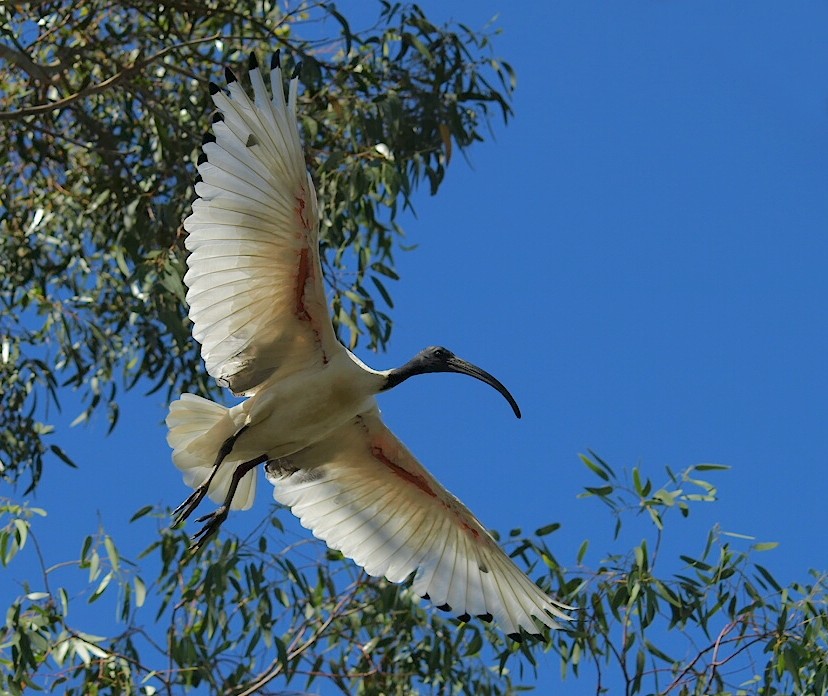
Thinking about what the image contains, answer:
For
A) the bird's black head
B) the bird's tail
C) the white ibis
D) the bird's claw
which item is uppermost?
the bird's black head

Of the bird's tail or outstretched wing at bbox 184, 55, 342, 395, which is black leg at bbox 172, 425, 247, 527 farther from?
outstretched wing at bbox 184, 55, 342, 395

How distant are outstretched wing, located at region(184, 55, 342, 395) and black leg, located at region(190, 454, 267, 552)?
50 cm

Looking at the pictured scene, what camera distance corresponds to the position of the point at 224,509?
472cm

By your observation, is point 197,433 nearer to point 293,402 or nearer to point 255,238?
point 293,402

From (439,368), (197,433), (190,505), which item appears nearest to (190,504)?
(190,505)

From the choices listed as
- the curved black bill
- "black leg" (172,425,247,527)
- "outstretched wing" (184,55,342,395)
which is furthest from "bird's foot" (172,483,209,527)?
the curved black bill

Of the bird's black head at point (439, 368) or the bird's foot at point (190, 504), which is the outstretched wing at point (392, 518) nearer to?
the bird's black head at point (439, 368)

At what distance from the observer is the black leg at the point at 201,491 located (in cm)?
454

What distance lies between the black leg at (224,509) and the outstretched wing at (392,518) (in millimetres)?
296

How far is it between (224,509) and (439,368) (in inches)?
34.1

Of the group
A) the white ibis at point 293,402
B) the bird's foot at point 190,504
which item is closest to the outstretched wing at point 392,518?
the white ibis at point 293,402

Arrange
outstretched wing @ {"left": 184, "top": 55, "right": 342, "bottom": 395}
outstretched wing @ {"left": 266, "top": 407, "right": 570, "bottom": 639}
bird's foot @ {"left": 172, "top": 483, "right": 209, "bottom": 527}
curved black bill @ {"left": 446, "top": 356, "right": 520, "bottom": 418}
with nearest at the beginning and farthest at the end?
outstretched wing @ {"left": 184, "top": 55, "right": 342, "bottom": 395}
bird's foot @ {"left": 172, "top": 483, "right": 209, "bottom": 527}
curved black bill @ {"left": 446, "top": 356, "right": 520, "bottom": 418}
outstretched wing @ {"left": 266, "top": 407, "right": 570, "bottom": 639}

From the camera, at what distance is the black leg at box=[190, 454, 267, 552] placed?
15.2 ft

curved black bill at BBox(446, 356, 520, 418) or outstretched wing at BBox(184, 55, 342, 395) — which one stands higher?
curved black bill at BBox(446, 356, 520, 418)
